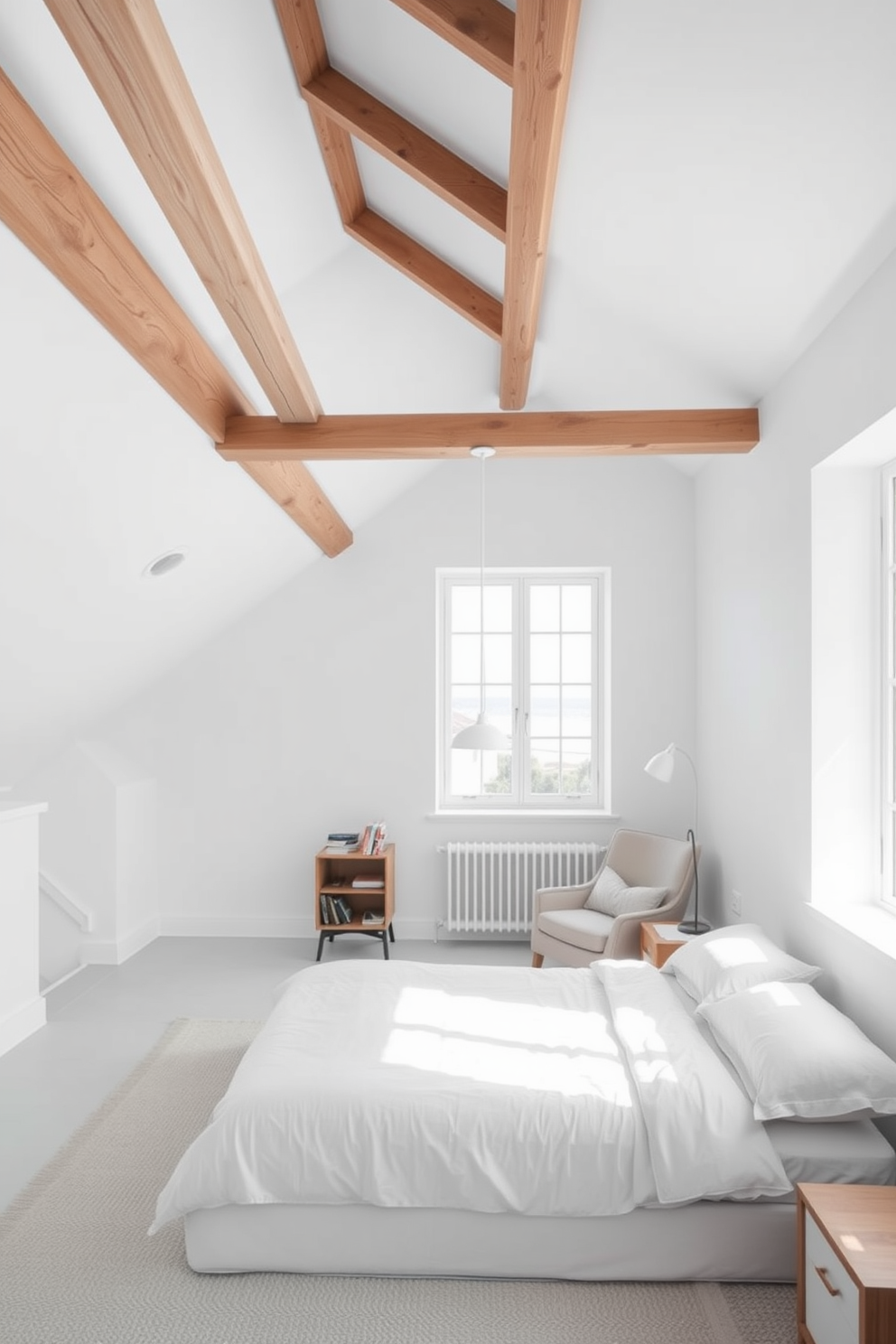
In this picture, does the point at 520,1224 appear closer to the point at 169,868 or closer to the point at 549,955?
the point at 549,955

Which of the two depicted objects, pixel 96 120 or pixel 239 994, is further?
pixel 239 994

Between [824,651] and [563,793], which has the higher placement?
[824,651]

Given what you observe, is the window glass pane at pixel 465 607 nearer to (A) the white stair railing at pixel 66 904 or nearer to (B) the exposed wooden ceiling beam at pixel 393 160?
(B) the exposed wooden ceiling beam at pixel 393 160

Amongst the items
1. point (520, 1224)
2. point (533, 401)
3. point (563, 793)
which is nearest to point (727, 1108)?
point (520, 1224)

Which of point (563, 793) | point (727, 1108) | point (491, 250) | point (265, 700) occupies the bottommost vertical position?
point (727, 1108)

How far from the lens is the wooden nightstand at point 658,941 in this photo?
384 centimetres

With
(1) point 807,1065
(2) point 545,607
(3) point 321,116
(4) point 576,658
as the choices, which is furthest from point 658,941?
(3) point 321,116

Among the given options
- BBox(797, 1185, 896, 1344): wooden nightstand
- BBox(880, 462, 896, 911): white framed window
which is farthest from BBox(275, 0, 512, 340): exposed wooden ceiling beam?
BBox(797, 1185, 896, 1344): wooden nightstand

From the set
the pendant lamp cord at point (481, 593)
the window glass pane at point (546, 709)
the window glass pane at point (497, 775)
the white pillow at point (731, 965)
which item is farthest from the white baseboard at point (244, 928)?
the white pillow at point (731, 965)

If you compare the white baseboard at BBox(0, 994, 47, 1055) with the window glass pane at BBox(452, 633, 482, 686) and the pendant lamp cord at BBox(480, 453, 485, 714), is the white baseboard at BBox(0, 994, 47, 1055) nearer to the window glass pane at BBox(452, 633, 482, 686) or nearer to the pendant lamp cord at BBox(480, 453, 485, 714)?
the pendant lamp cord at BBox(480, 453, 485, 714)

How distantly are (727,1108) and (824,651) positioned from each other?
1.58 metres

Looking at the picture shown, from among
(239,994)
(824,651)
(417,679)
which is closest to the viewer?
(824,651)

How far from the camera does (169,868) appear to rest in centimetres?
552

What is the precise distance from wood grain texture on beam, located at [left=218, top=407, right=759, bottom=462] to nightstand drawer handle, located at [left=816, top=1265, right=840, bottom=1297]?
2750 millimetres
